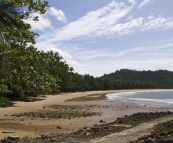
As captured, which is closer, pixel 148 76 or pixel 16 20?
pixel 16 20

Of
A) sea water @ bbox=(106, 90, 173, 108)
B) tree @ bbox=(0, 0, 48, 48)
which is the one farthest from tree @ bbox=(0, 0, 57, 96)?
sea water @ bbox=(106, 90, 173, 108)

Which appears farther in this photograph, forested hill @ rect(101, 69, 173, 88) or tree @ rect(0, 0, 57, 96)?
forested hill @ rect(101, 69, 173, 88)

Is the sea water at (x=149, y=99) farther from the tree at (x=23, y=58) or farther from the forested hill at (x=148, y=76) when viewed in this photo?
the forested hill at (x=148, y=76)

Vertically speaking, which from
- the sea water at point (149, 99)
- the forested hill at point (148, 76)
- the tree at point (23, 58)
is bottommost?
the sea water at point (149, 99)

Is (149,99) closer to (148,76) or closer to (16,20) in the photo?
(16,20)

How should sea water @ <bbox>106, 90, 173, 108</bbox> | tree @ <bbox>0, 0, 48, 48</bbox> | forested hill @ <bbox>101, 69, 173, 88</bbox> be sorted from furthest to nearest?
forested hill @ <bbox>101, 69, 173, 88</bbox> < sea water @ <bbox>106, 90, 173, 108</bbox> < tree @ <bbox>0, 0, 48, 48</bbox>

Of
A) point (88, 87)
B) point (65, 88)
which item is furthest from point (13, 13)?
point (88, 87)

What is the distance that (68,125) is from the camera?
48.8 feet

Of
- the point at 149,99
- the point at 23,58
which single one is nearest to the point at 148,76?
the point at 149,99

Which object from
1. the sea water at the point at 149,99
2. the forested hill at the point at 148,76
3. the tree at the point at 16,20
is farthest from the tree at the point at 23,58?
the forested hill at the point at 148,76

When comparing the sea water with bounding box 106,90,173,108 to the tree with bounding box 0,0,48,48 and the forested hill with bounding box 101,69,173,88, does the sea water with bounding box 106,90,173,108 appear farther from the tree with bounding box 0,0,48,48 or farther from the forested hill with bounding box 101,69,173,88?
the forested hill with bounding box 101,69,173,88

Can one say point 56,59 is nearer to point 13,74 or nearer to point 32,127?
point 32,127

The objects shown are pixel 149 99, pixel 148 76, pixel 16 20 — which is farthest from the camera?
pixel 148 76

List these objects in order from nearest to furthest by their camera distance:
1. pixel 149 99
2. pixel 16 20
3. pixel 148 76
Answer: pixel 16 20
pixel 149 99
pixel 148 76
